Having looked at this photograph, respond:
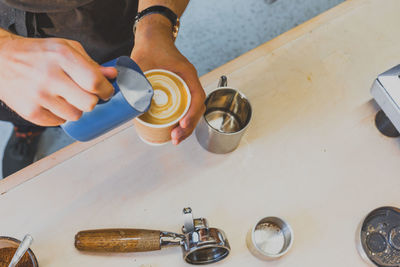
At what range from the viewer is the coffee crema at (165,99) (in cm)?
71

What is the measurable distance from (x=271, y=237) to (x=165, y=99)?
0.43 metres

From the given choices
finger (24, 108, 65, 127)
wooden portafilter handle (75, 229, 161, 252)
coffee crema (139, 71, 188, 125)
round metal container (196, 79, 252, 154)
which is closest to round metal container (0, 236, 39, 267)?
wooden portafilter handle (75, 229, 161, 252)

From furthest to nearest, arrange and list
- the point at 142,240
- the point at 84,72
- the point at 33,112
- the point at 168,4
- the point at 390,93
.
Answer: the point at 168,4, the point at 390,93, the point at 142,240, the point at 33,112, the point at 84,72

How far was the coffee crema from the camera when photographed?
71cm

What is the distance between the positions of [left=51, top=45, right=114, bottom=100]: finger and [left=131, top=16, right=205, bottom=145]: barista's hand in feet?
0.67

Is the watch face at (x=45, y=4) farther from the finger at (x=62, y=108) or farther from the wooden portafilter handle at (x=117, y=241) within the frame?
the wooden portafilter handle at (x=117, y=241)

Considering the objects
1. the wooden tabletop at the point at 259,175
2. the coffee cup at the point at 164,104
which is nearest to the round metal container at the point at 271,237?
the wooden tabletop at the point at 259,175

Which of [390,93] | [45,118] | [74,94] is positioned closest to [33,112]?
[45,118]

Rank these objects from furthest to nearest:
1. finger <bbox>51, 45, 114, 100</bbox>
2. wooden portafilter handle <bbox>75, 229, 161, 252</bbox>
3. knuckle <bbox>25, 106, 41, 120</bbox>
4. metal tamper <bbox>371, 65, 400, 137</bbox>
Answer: metal tamper <bbox>371, 65, 400, 137</bbox>, wooden portafilter handle <bbox>75, 229, 161, 252</bbox>, knuckle <bbox>25, 106, 41, 120</bbox>, finger <bbox>51, 45, 114, 100</bbox>

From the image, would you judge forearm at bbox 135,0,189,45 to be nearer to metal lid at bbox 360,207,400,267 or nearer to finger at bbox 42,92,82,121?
finger at bbox 42,92,82,121

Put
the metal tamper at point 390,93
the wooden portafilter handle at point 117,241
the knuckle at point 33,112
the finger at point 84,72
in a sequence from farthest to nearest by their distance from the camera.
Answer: the metal tamper at point 390,93 < the wooden portafilter handle at point 117,241 < the knuckle at point 33,112 < the finger at point 84,72

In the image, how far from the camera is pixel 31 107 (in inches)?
26.9

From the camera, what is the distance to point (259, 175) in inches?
37.2

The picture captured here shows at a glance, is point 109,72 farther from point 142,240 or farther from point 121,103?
point 142,240
